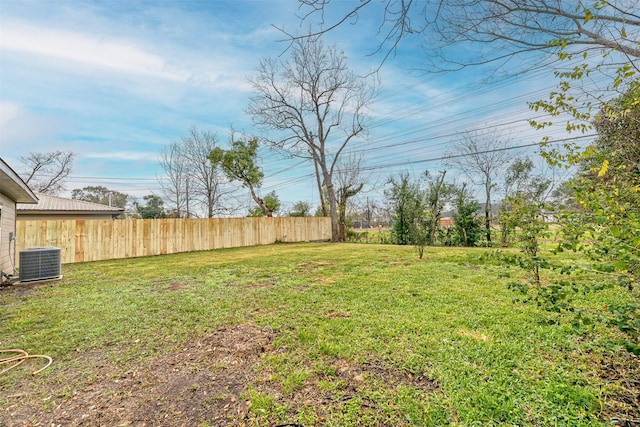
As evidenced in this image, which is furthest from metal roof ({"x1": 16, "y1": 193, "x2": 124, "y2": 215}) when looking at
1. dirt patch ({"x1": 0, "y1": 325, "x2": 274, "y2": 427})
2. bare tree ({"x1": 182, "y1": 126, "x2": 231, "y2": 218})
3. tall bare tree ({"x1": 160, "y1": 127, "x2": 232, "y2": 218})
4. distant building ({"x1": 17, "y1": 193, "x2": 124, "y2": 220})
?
dirt patch ({"x1": 0, "y1": 325, "x2": 274, "y2": 427})

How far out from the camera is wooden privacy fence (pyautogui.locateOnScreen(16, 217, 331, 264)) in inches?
314

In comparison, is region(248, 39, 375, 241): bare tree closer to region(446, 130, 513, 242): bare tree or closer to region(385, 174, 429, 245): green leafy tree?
region(385, 174, 429, 245): green leafy tree

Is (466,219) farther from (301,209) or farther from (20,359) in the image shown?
(20,359)

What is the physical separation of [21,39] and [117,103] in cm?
656

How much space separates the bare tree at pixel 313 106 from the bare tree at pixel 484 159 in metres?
5.32

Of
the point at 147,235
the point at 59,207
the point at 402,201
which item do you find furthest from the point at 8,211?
the point at 402,201

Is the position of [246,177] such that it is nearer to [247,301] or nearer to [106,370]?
[247,301]

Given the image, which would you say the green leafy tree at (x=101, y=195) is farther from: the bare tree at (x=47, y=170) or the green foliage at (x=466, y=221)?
the green foliage at (x=466, y=221)

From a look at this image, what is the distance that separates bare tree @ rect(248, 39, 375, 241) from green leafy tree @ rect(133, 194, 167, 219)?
10042 millimetres

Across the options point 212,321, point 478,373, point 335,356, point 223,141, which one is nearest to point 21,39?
point 212,321

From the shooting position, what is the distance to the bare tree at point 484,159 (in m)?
10.3

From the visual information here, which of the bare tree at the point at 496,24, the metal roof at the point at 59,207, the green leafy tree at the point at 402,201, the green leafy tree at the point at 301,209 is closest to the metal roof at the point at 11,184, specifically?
the bare tree at the point at 496,24

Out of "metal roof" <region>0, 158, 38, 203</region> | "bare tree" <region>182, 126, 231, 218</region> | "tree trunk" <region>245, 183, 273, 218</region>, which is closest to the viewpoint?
"metal roof" <region>0, 158, 38, 203</region>

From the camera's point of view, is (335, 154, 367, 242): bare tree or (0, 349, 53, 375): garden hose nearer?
(0, 349, 53, 375): garden hose
